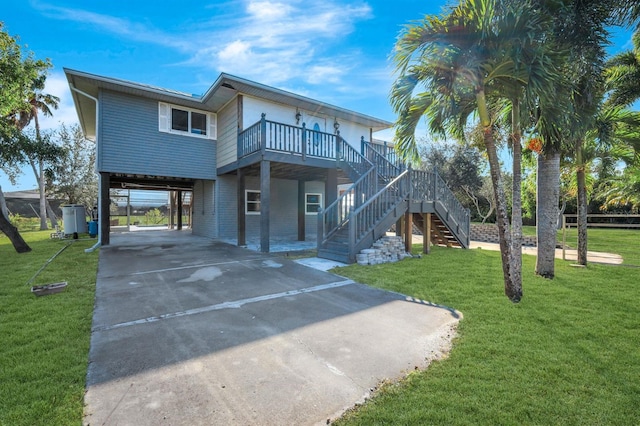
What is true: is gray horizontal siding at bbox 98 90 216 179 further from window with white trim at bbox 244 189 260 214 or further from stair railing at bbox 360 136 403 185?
stair railing at bbox 360 136 403 185

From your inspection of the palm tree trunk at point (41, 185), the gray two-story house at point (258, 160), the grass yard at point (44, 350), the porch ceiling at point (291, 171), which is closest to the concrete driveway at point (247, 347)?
the grass yard at point (44, 350)

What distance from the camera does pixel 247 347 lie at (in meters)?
3.18

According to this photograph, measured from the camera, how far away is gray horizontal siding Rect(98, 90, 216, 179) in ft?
34.6

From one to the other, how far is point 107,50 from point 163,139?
3487 mm

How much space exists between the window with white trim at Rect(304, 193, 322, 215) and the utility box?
34.3ft

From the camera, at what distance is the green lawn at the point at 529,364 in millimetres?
2145

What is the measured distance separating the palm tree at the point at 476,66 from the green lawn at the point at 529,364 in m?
0.89

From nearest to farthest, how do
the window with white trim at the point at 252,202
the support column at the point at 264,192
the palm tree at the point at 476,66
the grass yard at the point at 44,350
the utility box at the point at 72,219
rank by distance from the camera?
the grass yard at the point at 44,350, the palm tree at the point at 476,66, the support column at the point at 264,192, the utility box at the point at 72,219, the window with white trim at the point at 252,202

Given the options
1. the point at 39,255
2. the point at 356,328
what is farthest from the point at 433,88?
the point at 39,255

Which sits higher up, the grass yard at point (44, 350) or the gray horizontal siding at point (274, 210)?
the gray horizontal siding at point (274, 210)

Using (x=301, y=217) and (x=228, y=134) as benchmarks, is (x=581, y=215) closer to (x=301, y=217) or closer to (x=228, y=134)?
(x=301, y=217)

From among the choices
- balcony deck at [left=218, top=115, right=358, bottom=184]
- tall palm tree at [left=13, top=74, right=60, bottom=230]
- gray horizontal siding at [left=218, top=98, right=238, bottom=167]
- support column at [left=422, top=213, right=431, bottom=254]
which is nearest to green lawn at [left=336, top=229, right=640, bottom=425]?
support column at [left=422, top=213, right=431, bottom=254]

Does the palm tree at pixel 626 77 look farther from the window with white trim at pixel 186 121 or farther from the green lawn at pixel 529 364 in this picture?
the window with white trim at pixel 186 121

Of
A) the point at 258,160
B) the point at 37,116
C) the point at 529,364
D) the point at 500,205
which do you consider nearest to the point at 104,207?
the point at 258,160
